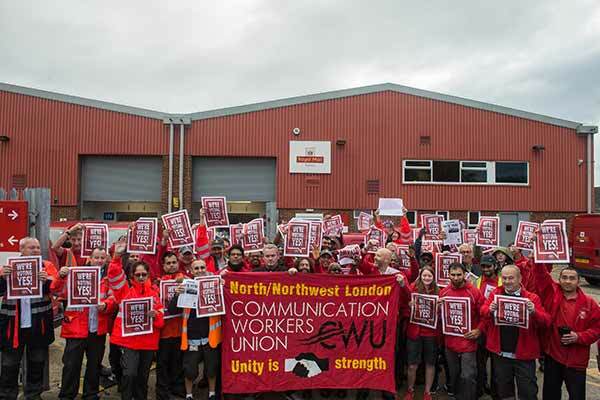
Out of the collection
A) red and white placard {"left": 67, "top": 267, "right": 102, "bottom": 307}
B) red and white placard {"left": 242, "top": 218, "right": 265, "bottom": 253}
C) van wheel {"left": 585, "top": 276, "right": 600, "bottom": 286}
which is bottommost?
van wheel {"left": 585, "top": 276, "right": 600, "bottom": 286}

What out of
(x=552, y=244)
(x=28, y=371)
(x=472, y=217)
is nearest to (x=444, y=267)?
(x=552, y=244)

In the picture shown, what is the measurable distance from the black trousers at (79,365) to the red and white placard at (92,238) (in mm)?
1141

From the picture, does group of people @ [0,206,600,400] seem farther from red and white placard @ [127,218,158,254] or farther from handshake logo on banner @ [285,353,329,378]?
handshake logo on banner @ [285,353,329,378]

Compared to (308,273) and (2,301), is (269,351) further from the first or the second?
(2,301)

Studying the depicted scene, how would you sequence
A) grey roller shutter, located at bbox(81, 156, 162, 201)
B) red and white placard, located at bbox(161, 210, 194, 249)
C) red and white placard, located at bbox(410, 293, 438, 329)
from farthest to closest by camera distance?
grey roller shutter, located at bbox(81, 156, 162, 201), red and white placard, located at bbox(161, 210, 194, 249), red and white placard, located at bbox(410, 293, 438, 329)

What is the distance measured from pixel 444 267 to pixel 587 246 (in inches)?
450

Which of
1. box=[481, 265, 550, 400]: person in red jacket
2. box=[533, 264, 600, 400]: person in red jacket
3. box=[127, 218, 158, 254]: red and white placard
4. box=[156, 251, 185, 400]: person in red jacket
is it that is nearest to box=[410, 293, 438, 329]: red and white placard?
box=[481, 265, 550, 400]: person in red jacket

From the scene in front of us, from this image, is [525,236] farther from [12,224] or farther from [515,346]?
[12,224]

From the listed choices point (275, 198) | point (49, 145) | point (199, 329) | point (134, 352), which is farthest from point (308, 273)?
point (49, 145)

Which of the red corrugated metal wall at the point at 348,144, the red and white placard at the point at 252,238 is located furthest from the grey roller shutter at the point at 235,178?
the red and white placard at the point at 252,238

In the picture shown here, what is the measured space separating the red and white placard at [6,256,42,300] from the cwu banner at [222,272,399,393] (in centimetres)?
196

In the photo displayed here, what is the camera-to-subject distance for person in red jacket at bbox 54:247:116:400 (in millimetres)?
4680

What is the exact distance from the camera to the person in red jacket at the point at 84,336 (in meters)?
4.68

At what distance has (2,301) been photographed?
180 inches
